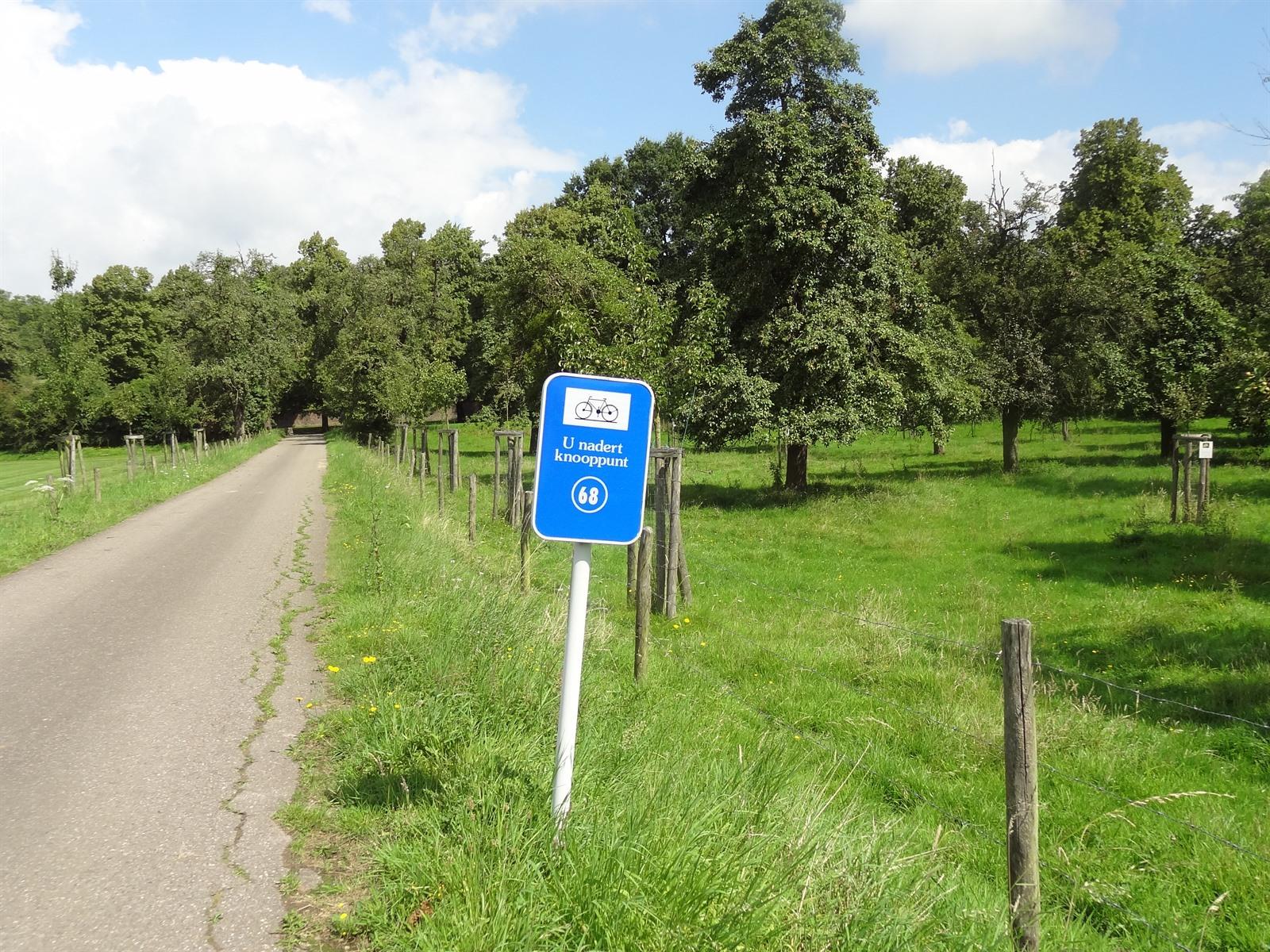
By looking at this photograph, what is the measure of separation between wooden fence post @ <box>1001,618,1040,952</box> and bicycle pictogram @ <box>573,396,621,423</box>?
70.1 inches

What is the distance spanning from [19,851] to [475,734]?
7.08 feet

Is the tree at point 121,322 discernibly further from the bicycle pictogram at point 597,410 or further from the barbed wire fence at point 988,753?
the bicycle pictogram at point 597,410

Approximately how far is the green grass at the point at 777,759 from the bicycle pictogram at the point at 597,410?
166 cm

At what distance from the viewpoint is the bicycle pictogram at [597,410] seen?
3.63 m

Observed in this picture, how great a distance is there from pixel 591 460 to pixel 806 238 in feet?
63.6

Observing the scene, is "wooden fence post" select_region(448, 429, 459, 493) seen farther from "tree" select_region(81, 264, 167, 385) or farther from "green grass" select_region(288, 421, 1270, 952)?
"tree" select_region(81, 264, 167, 385)

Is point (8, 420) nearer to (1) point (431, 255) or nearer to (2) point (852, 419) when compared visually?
(1) point (431, 255)

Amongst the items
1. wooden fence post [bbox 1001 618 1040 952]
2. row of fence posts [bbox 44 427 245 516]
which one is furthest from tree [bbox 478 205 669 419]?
wooden fence post [bbox 1001 618 1040 952]

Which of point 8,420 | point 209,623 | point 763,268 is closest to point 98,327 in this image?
point 8,420

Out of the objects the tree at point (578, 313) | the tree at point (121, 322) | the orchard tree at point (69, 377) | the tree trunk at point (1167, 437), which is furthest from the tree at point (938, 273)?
the tree at point (121, 322)

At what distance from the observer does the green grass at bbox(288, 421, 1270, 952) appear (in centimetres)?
320

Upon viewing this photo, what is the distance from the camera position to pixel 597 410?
3.65 meters

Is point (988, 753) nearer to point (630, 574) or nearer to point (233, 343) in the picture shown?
point (630, 574)

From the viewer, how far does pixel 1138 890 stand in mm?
4625
